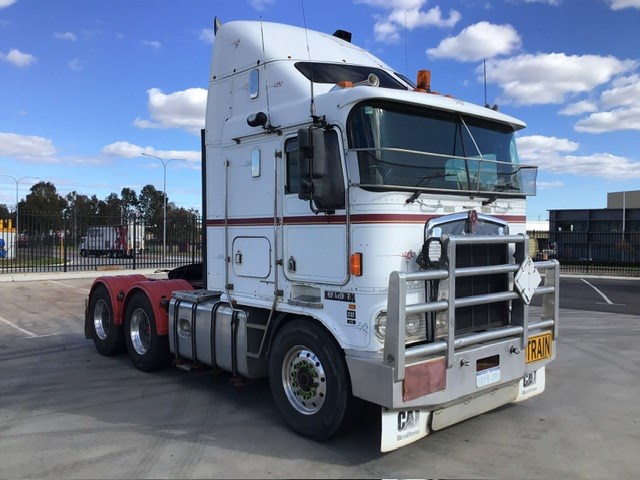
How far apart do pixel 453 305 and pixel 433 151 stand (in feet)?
4.62

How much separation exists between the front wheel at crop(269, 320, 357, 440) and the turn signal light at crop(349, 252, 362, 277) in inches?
26.1

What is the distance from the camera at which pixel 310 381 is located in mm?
4824

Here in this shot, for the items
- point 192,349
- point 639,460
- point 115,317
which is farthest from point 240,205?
point 639,460

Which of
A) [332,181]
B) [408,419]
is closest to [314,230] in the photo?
[332,181]

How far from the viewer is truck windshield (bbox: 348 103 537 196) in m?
4.46

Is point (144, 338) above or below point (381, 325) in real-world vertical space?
below

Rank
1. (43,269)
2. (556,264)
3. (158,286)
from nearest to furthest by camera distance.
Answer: (556,264) → (158,286) → (43,269)

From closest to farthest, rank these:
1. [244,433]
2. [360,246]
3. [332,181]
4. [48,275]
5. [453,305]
→ [453,305]
[360,246]
[332,181]
[244,433]
[48,275]

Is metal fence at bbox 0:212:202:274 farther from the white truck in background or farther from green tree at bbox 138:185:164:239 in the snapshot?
green tree at bbox 138:185:164:239

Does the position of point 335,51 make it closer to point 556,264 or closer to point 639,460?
point 556,264

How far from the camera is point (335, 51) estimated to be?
6.06 meters

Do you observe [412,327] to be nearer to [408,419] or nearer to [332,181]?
[408,419]

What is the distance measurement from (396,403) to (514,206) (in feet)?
8.41

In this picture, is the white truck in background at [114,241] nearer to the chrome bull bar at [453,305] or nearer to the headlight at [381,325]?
the chrome bull bar at [453,305]
